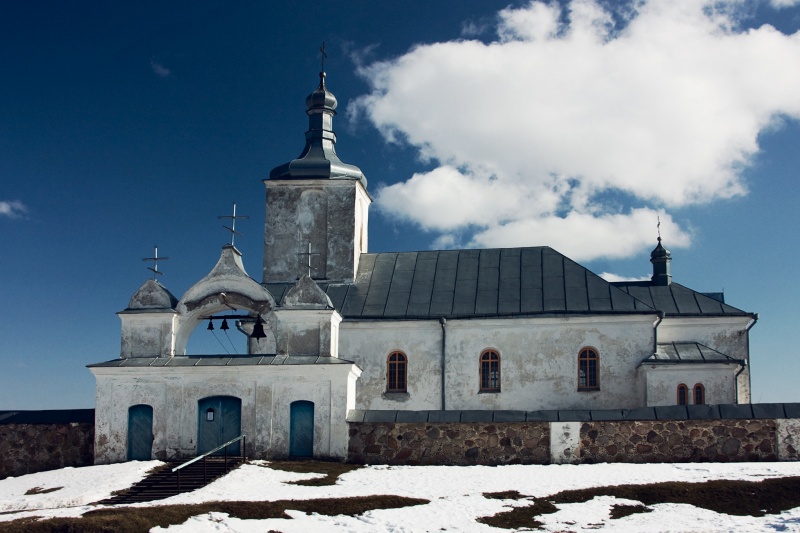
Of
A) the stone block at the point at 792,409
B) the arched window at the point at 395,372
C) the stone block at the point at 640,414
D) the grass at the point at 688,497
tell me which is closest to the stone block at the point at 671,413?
the stone block at the point at 640,414

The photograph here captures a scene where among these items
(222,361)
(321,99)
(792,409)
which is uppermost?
(321,99)

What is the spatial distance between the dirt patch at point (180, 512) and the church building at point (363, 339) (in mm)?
5207

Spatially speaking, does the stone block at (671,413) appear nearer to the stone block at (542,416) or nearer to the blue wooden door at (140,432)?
the stone block at (542,416)

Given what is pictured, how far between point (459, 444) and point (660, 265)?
1314cm

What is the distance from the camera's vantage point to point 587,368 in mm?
27594

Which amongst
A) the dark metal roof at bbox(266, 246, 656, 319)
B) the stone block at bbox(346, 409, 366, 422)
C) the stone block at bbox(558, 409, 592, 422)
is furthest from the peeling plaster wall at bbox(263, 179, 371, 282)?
the stone block at bbox(558, 409, 592, 422)

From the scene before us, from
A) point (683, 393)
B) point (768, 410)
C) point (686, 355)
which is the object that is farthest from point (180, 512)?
point (686, 355)

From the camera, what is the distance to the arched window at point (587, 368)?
90.4 ft

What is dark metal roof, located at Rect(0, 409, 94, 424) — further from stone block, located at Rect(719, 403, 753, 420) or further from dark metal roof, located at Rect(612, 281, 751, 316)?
dark metal roof, located at Rect(612, 281, 751, 316)

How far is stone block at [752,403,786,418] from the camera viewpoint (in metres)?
21.2

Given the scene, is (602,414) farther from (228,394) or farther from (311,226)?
(311,226)

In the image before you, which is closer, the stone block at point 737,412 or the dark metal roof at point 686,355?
the stone block at point 737,412

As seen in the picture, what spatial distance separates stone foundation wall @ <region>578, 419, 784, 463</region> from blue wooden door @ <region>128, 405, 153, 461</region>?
35.1ft

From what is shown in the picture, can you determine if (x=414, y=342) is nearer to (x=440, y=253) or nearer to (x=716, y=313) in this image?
(x=440, y=253)
